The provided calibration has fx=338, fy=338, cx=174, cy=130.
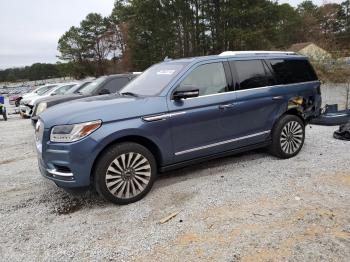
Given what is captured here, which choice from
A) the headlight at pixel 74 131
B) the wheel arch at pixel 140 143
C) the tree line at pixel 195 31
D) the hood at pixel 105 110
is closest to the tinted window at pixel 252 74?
the hood at pixel 105 110

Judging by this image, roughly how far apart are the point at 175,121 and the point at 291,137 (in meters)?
2.46

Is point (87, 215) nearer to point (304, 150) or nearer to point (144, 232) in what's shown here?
point (144, 232)

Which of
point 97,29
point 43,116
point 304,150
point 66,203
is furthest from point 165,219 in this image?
point 97,29

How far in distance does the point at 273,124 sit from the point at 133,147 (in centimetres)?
263

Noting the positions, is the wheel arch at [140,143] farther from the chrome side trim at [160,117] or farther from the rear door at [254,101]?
the rear door at [254,101]

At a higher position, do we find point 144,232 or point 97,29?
point 97,29

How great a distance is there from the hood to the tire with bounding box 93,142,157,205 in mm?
394

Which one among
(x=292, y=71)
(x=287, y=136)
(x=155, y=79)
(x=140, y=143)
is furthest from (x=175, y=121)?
(x=292, y=71)

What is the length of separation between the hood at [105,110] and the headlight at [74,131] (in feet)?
0.18

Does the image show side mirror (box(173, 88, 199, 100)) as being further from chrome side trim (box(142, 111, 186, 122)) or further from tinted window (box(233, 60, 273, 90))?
tinted window (box(233, 60, 273, 90))

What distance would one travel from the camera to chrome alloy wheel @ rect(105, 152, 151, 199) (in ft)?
13.7

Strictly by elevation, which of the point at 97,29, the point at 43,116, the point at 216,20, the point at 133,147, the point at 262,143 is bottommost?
the point at 262,143

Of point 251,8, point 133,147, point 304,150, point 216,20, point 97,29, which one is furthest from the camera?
point 97,29

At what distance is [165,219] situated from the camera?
3871 millimetres
